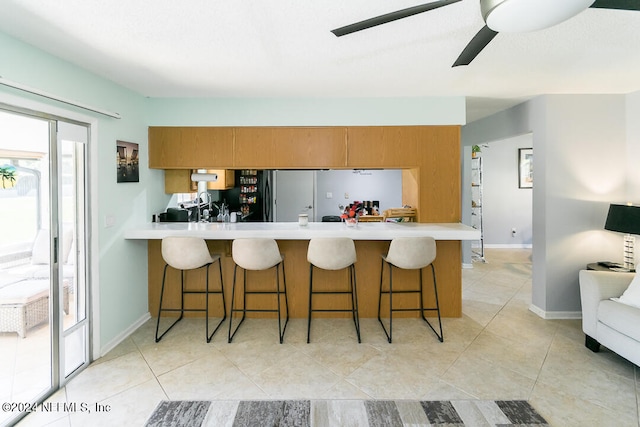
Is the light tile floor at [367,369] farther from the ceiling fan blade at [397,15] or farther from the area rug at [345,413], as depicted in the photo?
the ceiling fan blade at [397,15]

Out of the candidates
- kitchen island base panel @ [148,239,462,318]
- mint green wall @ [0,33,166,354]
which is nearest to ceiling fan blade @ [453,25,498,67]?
kitchen island base panel @ [148,239,462,318]

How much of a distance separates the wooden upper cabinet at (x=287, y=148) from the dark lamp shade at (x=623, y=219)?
262 centimetres

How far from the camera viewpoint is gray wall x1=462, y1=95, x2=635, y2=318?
355cm

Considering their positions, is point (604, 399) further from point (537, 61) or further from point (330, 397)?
point (537, 61)

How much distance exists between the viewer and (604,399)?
226 centimetres

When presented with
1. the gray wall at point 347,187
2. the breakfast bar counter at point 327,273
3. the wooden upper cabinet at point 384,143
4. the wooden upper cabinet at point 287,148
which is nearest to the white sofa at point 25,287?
the breakfast bar counter at point 327,273

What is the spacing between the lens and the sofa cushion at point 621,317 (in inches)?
94.9

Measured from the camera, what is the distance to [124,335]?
3.22m

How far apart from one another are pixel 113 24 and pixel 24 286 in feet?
5.77

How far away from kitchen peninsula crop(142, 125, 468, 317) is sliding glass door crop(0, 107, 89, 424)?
41.7 inches

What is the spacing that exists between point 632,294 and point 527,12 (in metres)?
2.49

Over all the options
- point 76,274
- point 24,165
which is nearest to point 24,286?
point 76,274

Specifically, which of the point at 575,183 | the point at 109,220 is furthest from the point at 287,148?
the point at 575,183

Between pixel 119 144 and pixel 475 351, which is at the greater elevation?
pixel 119 144
